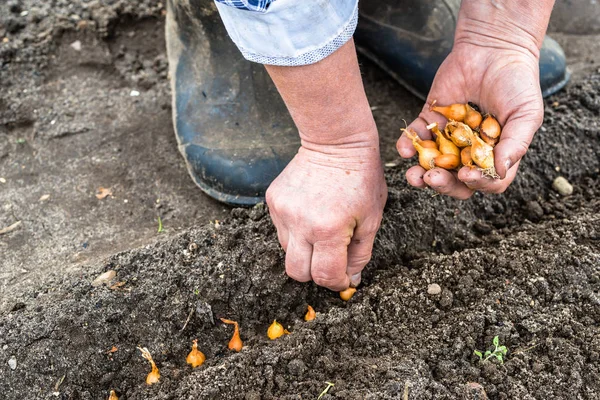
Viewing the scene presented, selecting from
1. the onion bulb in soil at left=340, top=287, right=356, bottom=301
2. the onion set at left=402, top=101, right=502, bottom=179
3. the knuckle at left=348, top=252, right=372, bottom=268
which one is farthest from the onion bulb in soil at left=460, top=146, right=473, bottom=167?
the onion bulb in soil at left=340, top=287, right=356, bottom=301

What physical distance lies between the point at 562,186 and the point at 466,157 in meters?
0.67

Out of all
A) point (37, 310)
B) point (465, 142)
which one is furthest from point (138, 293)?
point (465, 142)

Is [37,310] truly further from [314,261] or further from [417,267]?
[417,267]

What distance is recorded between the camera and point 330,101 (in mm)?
1271

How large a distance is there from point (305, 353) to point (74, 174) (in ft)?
3.48

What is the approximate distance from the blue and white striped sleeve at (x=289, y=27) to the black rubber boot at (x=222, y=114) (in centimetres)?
61

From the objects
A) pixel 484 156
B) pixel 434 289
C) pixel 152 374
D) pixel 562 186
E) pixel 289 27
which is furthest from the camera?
pixel 562 186

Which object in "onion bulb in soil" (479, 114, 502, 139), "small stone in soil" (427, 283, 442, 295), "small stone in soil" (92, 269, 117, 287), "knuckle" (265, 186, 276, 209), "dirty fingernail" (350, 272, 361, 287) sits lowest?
"small stone in soil" (92, 269, 117, 287)

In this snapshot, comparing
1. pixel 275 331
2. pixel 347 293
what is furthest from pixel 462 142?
pixel 275 331

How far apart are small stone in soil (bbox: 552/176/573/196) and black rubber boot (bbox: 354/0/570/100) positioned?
363 millimetres

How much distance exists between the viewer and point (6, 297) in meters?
1.51

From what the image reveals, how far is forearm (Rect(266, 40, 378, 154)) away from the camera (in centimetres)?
121

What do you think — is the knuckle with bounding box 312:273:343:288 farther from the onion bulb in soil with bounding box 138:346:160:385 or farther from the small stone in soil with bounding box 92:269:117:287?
the small stone in soil with bounding box 92:269:117:287

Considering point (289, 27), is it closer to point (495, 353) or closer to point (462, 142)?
point (462, 142)
